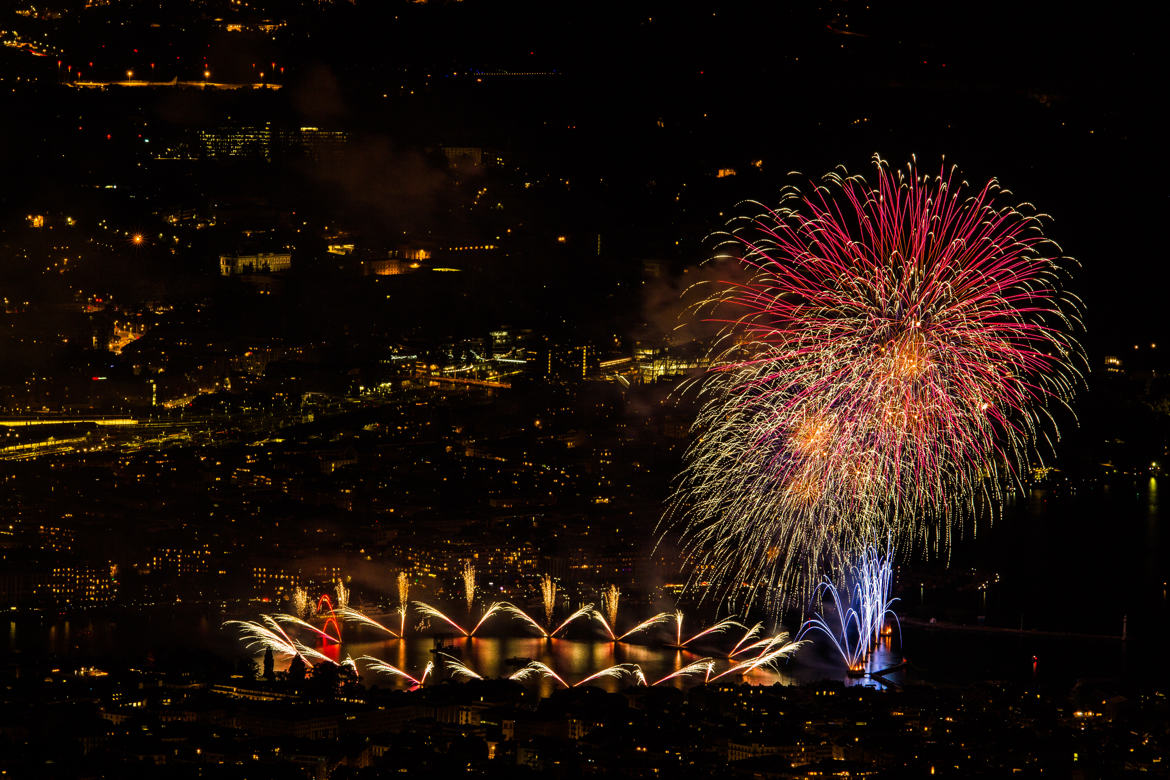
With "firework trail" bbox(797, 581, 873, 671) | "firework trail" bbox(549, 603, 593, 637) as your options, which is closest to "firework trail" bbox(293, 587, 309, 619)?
"firework trail" bbox(549, 603, 593, 637)

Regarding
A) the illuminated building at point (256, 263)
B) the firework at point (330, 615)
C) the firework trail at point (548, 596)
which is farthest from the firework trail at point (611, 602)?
the illuminated building at point (256, 263)

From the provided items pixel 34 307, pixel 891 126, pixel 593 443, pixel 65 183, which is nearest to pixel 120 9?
pixel 65 183

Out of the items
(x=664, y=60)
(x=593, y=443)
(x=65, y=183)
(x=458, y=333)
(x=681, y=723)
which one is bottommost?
(x=681, y=723)

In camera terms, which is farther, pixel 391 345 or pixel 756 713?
pixel 391 345

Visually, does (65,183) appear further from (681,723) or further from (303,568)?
(681,723)

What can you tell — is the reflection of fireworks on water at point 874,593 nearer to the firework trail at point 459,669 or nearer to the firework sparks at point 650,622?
the firework sparks at point 650,622

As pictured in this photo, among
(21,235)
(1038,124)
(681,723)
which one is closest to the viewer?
(681,723)

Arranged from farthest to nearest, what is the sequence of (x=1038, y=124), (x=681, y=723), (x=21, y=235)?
(x=21, y=235)
(x=1038, y=124)
(x=681, y=723)
